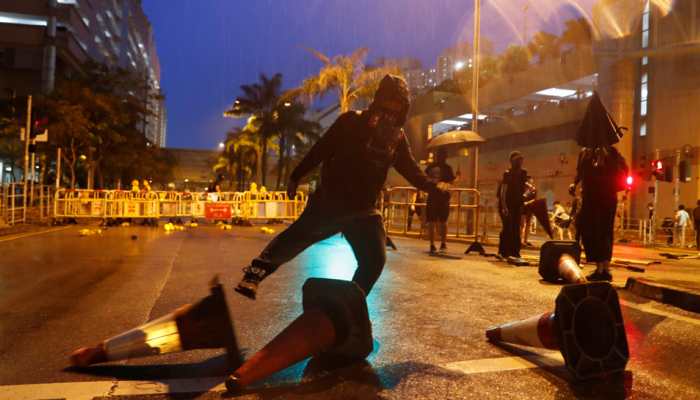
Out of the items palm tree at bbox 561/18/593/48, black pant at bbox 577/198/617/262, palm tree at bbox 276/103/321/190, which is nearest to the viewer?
black pant at bbox 577/198/617/262

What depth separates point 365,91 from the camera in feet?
83.1

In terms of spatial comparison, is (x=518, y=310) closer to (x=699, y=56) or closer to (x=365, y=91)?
(x=365, y=91)

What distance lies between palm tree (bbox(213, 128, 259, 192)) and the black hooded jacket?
45.6 metres

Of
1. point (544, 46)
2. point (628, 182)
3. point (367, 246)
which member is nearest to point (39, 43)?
point (544, 46)

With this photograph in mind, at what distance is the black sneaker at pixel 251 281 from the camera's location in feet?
12.0

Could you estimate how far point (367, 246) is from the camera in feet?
12.5

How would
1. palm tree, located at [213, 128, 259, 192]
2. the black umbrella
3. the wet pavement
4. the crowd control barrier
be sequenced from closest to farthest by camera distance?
the wet pavement < the black umbrella < the crowd control barrier < palm tree, located at [213, 128, 259, 192]

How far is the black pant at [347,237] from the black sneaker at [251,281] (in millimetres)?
41

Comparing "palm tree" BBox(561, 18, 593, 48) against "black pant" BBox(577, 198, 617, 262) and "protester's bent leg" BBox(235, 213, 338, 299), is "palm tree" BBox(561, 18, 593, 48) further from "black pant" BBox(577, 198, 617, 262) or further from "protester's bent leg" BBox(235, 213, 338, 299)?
"protester's bent leg" BBox(235, 213, 338, 299)

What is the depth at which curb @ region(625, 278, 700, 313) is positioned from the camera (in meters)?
5.77

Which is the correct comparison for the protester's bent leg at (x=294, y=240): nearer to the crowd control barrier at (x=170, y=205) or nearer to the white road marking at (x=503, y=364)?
the white road marking at (x=503, y=364)

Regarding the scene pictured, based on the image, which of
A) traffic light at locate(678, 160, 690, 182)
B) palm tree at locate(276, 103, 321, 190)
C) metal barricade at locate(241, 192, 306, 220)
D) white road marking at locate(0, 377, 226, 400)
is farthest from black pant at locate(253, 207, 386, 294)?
palm tree at locate(276, 103, 321, 190)

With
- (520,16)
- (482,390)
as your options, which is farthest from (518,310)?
(520,16)

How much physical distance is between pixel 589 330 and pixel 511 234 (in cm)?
651
